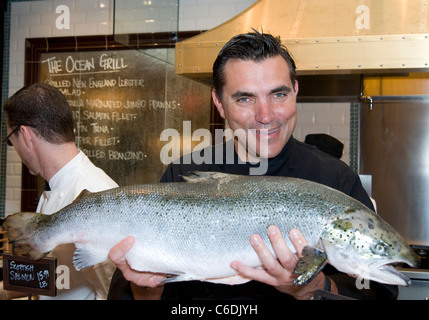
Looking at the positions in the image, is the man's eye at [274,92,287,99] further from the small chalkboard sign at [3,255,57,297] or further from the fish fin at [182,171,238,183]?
the small chalkboard sign at [3,255,57,297]

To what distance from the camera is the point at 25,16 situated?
456cm

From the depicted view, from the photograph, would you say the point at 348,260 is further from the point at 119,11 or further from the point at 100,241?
the point at 119,11

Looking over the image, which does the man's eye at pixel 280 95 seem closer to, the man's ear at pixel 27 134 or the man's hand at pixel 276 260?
the man's hand at pixel 276 260

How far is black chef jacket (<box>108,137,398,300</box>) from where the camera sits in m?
1.54

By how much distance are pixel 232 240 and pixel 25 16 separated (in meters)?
4.24

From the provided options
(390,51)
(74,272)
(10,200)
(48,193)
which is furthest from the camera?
(10,200)

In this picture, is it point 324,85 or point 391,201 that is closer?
point 324,85

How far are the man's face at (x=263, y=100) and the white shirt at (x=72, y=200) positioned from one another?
32.0 inches

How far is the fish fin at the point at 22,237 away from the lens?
4.42 feet

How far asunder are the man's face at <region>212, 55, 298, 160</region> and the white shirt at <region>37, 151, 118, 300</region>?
814mm

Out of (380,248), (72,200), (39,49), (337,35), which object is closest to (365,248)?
(380,248)

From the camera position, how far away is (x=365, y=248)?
114 cm

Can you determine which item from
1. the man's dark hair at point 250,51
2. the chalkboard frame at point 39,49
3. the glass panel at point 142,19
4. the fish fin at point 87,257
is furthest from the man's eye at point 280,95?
the chalkboard frame at point 39,49

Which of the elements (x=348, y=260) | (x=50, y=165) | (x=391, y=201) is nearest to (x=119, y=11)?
(x=50, y=165)
